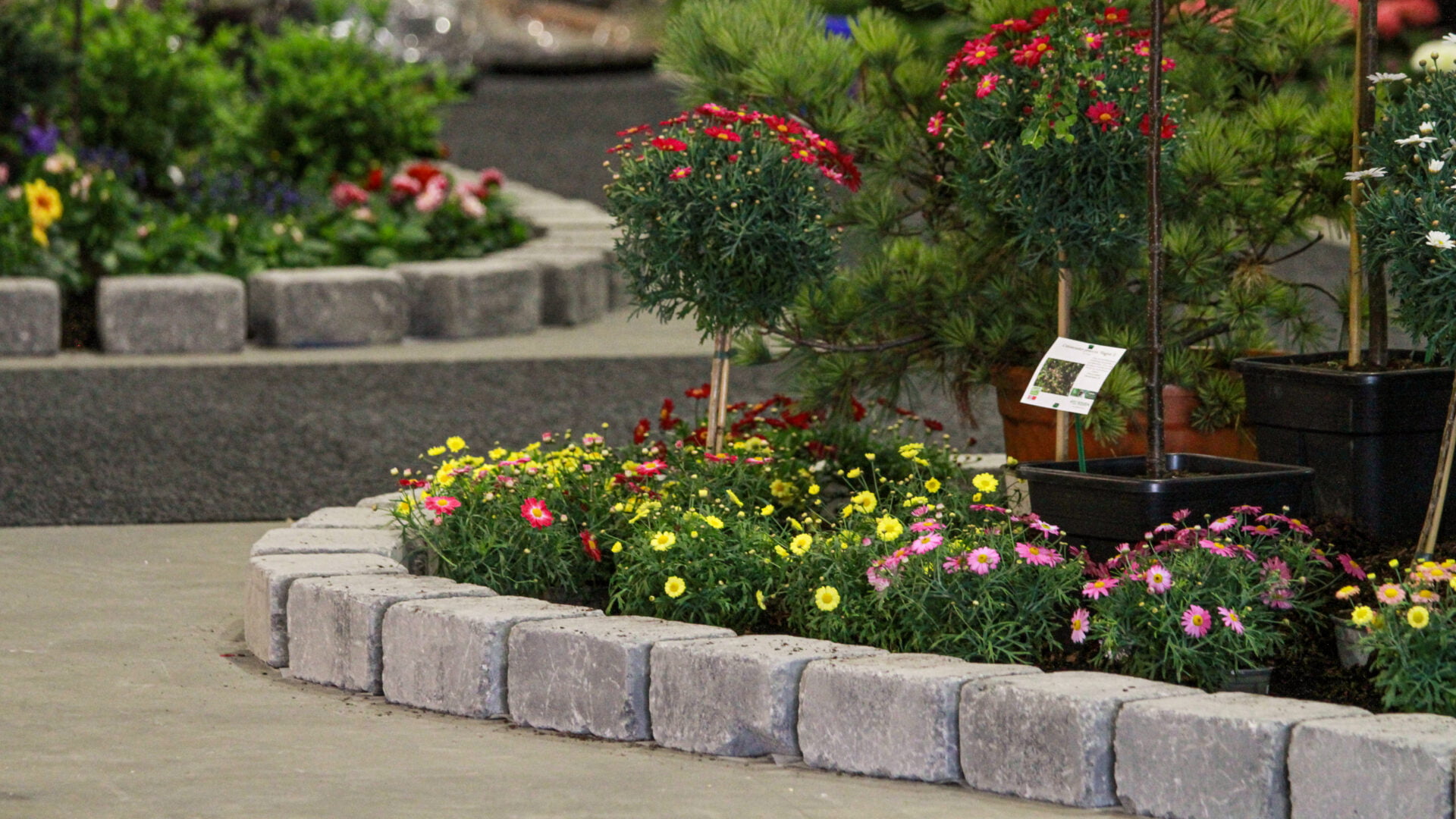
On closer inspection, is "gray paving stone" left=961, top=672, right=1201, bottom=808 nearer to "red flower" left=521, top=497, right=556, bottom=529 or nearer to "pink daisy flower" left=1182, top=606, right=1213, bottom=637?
"pink daisy flower" left=1182, top=606, right=1213, bottom=637

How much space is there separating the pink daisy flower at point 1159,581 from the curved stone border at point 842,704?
0.75 ft

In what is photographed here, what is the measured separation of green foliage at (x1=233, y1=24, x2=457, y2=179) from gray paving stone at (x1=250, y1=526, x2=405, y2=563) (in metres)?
5.72

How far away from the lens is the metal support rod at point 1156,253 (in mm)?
3939

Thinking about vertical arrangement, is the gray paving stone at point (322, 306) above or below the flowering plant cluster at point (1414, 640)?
above

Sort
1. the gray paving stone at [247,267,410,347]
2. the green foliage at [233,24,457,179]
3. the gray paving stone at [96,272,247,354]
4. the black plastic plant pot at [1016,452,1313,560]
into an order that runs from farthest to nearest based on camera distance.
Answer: the green foliage at [233,24,457,179] < the gray paving stone at [247,267,410,347] < the gray paving stone at [96,272,247,354] < the black plastic plant pot at [1016,452,1313,560]

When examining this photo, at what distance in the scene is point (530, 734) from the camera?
3662 mm

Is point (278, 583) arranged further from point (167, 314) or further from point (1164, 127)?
point (167, 314)

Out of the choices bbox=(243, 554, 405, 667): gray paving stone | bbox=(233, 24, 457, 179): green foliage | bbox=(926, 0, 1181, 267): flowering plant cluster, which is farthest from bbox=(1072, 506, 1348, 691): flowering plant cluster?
bbox=(233, 24, 457, 179): green foliage

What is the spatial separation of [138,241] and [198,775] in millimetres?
5350

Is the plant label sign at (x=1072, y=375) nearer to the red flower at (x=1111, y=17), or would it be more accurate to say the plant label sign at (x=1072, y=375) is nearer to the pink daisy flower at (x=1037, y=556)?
the pink daisy flower at (x=1037, y=556)

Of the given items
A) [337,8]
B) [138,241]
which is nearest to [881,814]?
[138,241]

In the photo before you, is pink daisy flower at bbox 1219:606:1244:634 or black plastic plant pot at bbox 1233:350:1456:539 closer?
pink daisy flower at bbox 1219:606:1244:634

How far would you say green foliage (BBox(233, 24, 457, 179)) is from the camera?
10.0 metres

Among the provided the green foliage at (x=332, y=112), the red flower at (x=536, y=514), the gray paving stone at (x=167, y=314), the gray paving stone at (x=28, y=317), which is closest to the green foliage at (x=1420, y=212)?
the red flower at (x=536, y=514)
